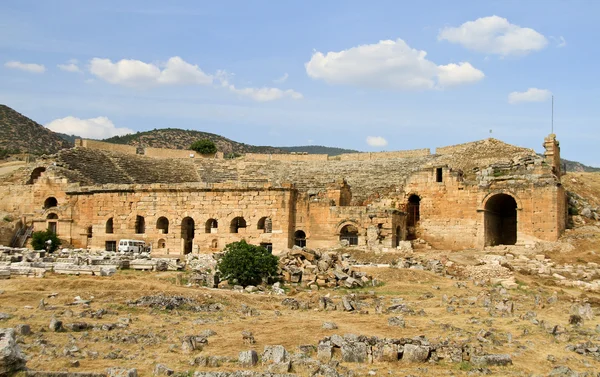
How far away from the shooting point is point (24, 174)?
39281 mm

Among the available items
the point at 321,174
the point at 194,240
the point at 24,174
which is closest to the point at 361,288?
the point at 194,240

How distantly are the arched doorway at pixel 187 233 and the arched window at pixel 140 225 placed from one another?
2.31 metres

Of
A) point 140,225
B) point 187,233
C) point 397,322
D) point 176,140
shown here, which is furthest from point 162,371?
point 176,140

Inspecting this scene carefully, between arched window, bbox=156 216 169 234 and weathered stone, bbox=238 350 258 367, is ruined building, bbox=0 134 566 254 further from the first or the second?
weathered stone, bbox=238 350 258 367

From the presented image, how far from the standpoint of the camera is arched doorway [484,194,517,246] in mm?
31281

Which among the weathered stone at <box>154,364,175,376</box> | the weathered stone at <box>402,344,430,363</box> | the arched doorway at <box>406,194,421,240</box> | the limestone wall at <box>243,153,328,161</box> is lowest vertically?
the weathered stone at <box>154,364,175,376</box>

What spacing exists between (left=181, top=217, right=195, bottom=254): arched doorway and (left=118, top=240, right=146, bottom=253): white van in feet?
6.86

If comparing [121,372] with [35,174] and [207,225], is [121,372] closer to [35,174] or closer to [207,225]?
[207,225]

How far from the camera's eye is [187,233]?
3259cm

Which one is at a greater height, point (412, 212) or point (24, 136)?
point (24, 136)

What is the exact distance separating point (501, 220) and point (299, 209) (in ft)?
37.0

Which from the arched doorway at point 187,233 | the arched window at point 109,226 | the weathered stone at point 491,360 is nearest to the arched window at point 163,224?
the arched doorway at point 187,233

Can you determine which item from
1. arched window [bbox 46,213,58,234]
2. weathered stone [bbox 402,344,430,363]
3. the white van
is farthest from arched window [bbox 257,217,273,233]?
weathered stone [bbox 402,344,430,363]

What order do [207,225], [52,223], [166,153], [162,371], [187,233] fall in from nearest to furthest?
1. [162,371]
2. [207,225]
3. [187,233]
4. [52,223]
5. [166,153]
